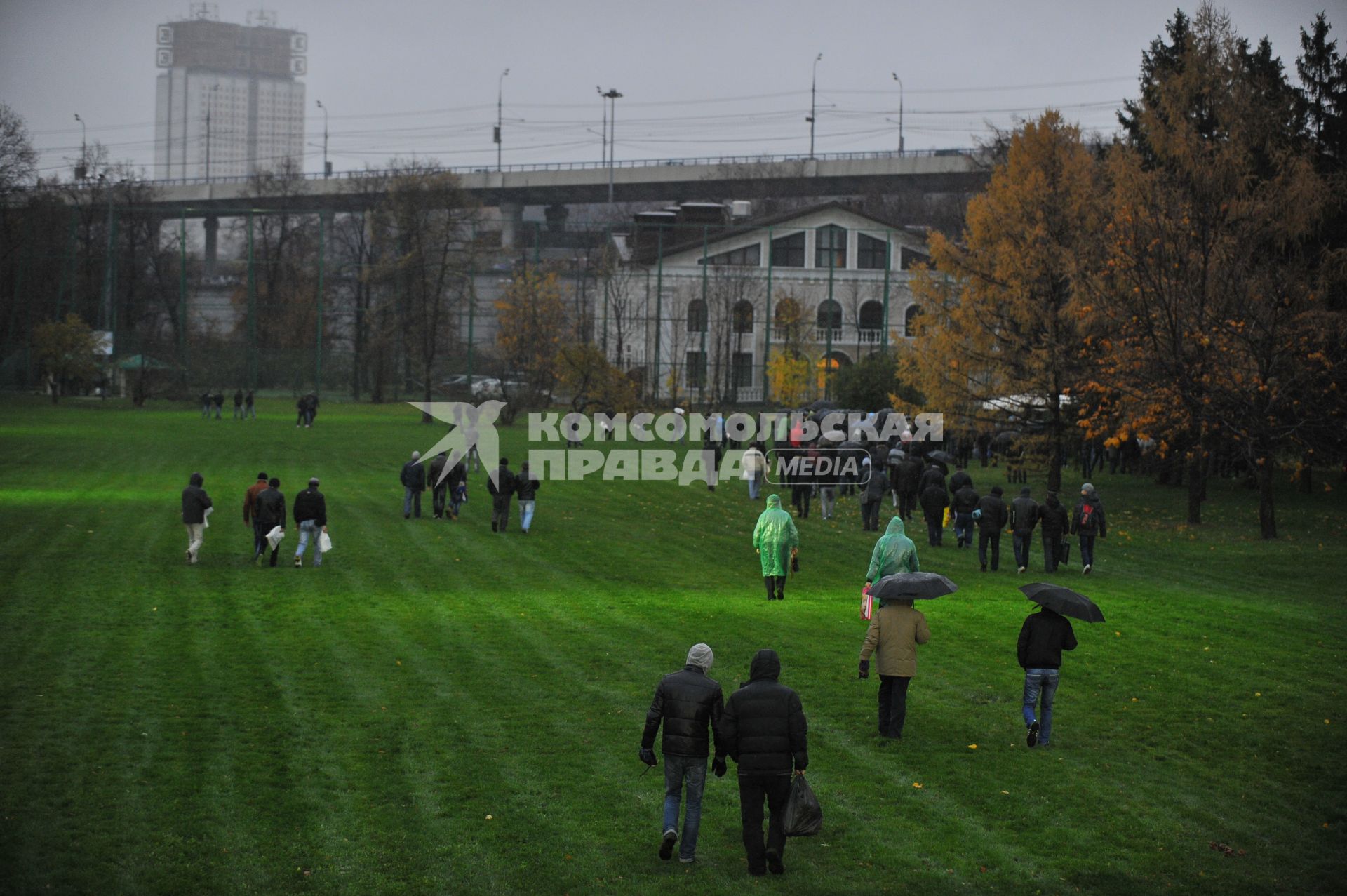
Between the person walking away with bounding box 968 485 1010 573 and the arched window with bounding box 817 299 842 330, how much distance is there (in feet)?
144

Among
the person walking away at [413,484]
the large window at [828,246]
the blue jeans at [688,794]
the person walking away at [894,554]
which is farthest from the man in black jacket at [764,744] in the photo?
the large window at [828,246]

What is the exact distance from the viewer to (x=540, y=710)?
13062 millimetres

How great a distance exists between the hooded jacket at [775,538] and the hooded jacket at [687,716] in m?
9.75

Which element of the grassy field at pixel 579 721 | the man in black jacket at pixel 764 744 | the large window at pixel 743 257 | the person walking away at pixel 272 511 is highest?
the large window at pixel 743 257

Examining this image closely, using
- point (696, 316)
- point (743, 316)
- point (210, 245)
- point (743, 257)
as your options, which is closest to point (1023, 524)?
point (743, 316)

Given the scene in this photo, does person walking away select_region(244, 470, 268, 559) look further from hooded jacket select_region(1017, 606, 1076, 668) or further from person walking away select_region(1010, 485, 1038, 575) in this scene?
hooded jacket select_region(1017, 606, 1076, 668)

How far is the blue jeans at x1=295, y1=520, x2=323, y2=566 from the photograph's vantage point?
2144 centimetres

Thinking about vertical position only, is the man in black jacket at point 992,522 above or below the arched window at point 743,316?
below

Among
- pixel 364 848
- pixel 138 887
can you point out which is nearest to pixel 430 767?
pixel 364 848

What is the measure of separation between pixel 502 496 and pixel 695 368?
121 ft

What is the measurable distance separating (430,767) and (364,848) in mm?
1838

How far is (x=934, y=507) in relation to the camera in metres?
25.5

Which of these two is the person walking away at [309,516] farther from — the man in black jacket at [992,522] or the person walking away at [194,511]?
the man in black jacket at [992,522]

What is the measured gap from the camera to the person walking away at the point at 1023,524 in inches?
879
